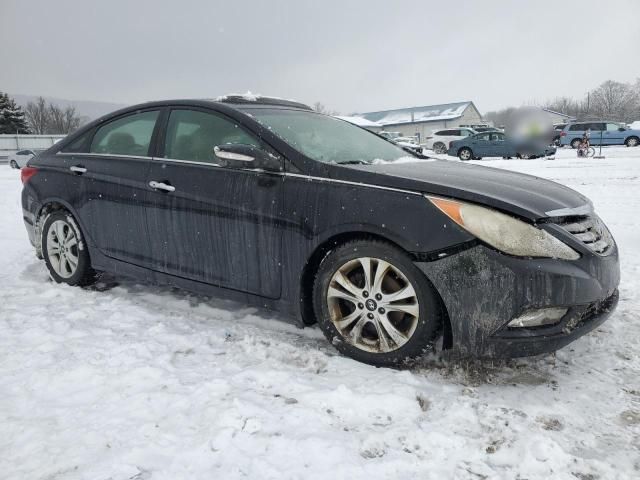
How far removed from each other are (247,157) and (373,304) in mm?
1072

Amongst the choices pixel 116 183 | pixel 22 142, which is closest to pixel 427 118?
pixel 22 142

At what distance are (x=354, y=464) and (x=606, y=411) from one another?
3.97 feet

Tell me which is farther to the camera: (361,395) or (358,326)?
(358,326)

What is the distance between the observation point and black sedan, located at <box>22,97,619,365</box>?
2309mm

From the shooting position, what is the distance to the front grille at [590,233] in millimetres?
2432

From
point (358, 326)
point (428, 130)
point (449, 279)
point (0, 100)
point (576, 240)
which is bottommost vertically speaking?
point (358, 326)

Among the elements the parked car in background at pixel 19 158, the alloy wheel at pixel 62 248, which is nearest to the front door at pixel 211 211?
the alloy wheel at pixel 62 248

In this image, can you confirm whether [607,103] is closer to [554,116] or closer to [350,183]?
[554,116]

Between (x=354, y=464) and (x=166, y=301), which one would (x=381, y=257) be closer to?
(x=354, y=464)

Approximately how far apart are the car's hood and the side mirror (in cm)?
37

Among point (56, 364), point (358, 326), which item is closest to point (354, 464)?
point (358, 326)

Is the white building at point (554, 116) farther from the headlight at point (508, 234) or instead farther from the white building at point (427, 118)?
the white building at point (427, 118)

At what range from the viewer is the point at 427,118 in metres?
64.9

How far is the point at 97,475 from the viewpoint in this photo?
5.85 ft
